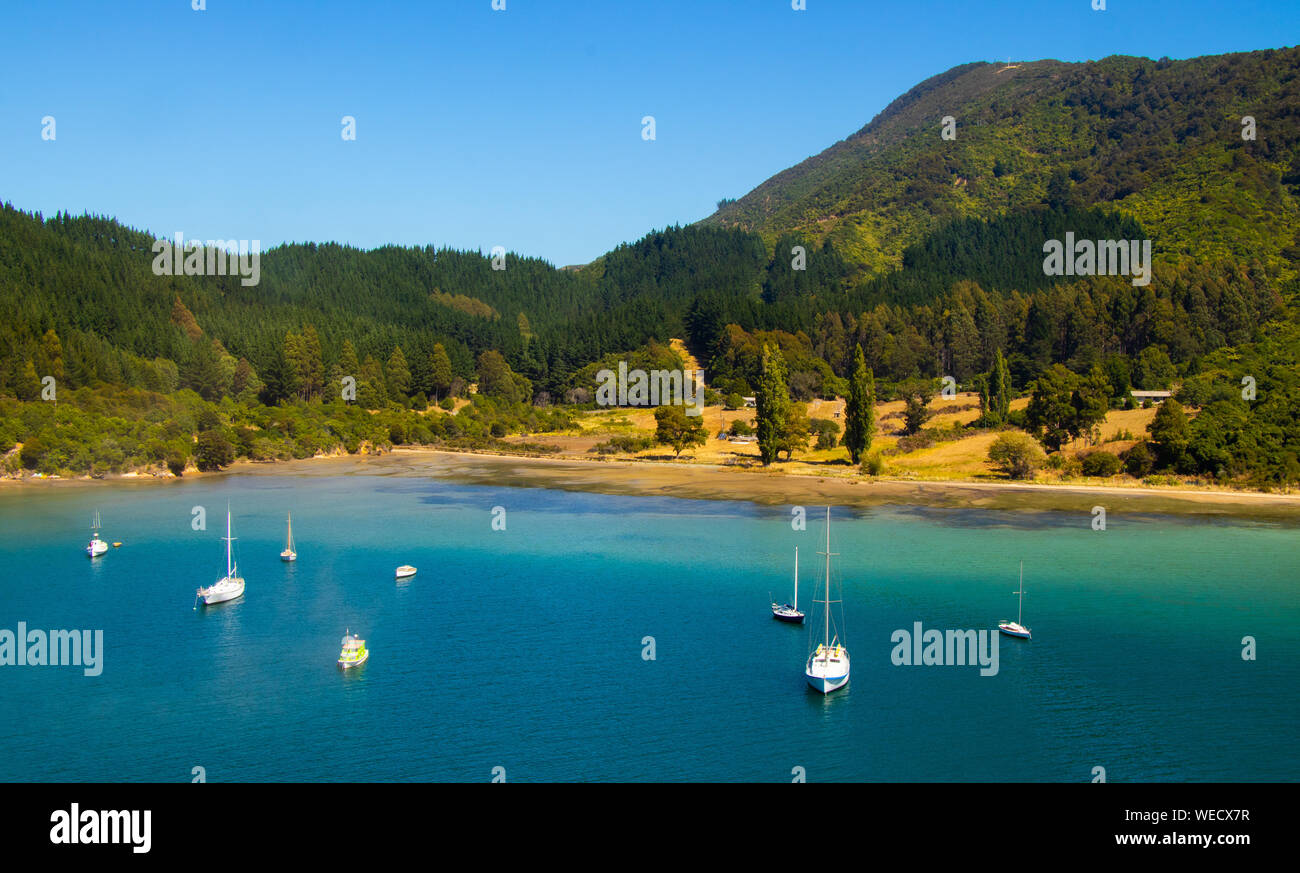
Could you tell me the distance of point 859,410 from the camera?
94.7 meters

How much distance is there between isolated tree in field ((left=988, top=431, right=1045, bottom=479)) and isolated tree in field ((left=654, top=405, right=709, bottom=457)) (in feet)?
109

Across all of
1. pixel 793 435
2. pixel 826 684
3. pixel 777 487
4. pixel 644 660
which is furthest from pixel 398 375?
pixel 826 684

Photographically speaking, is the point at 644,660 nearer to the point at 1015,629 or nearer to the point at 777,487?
the point at 1015,629

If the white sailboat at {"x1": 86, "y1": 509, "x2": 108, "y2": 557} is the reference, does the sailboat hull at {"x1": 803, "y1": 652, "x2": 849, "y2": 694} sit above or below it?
below

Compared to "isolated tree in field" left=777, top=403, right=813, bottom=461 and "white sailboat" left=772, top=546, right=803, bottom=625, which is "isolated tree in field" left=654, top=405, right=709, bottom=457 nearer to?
"isolated tree in field" left=777, top=403, right=813, bottom=461

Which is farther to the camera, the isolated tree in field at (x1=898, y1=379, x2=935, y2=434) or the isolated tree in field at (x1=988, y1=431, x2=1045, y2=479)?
the isolated tree in field at (x1=898, y1=379, x2=935, y2=434)

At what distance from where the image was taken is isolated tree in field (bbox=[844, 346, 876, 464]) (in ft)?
304

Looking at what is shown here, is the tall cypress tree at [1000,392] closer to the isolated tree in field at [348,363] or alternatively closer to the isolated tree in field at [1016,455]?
the isolated tree in field at [1016,455]

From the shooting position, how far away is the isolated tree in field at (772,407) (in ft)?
321

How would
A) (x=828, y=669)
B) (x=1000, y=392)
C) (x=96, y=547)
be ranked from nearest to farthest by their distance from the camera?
(x=828, y=669) → (x=96, y=547) → (x=1000, y=392)

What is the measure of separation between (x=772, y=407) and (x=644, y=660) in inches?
2420

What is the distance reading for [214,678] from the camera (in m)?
39.4

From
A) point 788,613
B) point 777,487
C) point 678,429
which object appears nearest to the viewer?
point 788,613

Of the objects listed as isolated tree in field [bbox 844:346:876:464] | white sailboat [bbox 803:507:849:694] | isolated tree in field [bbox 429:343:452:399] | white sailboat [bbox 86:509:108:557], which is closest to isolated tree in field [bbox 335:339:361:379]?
isolated tree in field [bbox 429:343:452:399]
